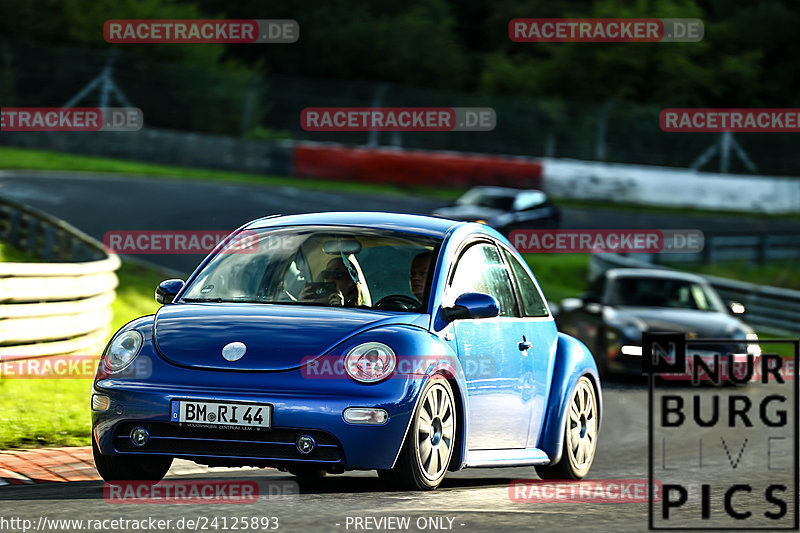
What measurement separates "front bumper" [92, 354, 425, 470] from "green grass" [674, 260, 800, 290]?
23.2m

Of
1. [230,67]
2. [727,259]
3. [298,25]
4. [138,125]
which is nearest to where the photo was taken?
[727,259]

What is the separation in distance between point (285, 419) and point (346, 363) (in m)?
0.40

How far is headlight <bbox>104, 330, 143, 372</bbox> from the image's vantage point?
726 centimetres

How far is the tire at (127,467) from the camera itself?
23.9ft

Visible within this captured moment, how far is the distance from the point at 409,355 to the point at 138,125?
31.2 m

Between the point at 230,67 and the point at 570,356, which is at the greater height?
the point at 230,67

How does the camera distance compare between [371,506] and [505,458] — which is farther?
[505,458]

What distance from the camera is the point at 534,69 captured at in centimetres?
5359

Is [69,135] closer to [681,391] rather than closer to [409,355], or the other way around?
[681,391]

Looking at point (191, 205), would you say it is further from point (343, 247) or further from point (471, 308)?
point (471, 308)

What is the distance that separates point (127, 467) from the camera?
7383 mm

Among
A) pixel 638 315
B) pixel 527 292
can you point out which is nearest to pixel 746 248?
pixel 638 315

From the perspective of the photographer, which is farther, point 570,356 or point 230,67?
point 230,67

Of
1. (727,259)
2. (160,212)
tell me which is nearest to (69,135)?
(160,212)
